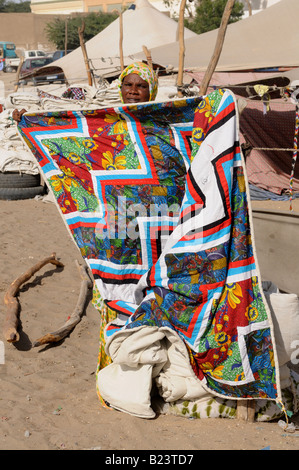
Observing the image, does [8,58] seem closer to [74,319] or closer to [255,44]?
[255,44]

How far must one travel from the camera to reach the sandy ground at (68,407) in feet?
9.60

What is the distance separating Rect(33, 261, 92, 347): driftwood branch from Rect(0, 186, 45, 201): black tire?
12.4 ft

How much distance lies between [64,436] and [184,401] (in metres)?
0.63

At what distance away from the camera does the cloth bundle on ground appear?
3.01 m

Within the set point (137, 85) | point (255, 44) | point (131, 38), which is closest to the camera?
point (137, 85)

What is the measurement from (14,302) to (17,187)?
4.75 meters

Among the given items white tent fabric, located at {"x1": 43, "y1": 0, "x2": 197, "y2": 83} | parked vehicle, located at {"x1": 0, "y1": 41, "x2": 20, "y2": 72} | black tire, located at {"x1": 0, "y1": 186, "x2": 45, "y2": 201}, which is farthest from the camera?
parked vehicle, located at {"x1": 0, "y1": 41, "x2": 20, "y2": 72}

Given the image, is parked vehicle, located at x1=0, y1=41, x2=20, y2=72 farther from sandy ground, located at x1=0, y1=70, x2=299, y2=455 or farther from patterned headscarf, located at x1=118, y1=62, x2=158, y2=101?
patterned headscarf, located at x1=118, y1=62, x2=158, y2=101

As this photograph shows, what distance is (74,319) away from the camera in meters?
4.68

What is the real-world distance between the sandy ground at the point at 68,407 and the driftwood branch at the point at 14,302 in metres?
0.08

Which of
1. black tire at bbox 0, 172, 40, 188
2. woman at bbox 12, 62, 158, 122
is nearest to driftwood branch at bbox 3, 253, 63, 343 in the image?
woman at bbox 12, 62, 158, 122

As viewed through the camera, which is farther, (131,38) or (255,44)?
(131,38)

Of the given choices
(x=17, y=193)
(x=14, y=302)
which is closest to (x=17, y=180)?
(x=17, y=193)

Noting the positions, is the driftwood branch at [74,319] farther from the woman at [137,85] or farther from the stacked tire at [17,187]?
the stacked tire at [17,187]
